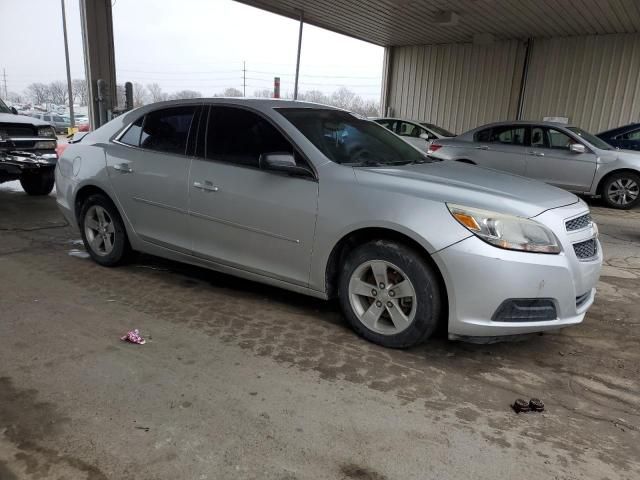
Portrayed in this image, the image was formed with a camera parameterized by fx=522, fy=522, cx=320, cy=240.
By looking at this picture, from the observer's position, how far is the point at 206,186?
4066 millimetres

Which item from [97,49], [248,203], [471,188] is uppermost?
[97,49]

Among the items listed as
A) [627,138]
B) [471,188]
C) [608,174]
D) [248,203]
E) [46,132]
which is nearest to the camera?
[471,188]

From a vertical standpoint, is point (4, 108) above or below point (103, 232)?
above

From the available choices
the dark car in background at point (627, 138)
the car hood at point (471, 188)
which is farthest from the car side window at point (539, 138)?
the car hood at point (471, 188)

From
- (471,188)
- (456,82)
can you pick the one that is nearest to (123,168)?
(471,188)

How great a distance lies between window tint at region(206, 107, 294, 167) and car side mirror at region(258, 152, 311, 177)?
6.4 inches

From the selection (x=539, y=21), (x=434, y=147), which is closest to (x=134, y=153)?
(x=434, y=147)

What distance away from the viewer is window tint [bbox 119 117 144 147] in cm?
468

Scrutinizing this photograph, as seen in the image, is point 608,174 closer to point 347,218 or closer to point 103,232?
point 347,218

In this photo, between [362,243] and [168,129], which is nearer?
[362,243]

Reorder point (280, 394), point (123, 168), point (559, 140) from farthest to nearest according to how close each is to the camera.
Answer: point (559, 140) → point (123, 168) → point (280, 394)

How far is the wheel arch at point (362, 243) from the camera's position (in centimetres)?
320

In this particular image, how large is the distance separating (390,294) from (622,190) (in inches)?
320

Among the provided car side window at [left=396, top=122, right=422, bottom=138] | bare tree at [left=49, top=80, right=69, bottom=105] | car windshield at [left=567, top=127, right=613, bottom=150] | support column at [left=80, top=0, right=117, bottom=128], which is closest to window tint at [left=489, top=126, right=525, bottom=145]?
car windshield at [left=567, top=127, right=613, bottom=150]
